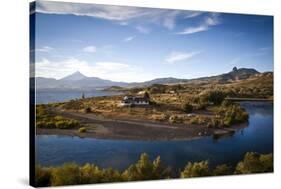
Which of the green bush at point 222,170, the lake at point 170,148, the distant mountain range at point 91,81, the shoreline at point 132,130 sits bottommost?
the green bush at point 222,170

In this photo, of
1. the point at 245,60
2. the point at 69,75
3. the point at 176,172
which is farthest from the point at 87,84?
the point at 245,60

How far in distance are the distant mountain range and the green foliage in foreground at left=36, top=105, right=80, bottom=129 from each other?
32cm

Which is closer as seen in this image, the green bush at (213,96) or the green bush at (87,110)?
the green bush at (87,110)

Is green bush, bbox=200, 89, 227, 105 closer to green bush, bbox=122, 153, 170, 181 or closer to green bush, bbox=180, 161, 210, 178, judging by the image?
green bush, bbox=180, 161, 210, 178

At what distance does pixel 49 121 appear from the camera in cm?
761

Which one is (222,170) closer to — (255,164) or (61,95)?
(255,164)

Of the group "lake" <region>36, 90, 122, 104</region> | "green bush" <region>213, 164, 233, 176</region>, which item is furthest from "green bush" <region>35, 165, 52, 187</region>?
"green bush" <region>213, 164, 233, 176</region>

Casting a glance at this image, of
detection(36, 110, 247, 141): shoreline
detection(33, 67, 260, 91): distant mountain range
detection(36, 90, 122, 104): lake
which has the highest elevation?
detection(33, 67, 260, 91): distant mountain range

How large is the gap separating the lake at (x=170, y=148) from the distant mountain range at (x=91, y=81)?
0.54 m

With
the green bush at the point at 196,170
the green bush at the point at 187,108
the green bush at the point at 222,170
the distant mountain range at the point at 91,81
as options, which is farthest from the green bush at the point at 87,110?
the green bush at the point at 222,170

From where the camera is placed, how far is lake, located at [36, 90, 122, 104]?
7.57 meters

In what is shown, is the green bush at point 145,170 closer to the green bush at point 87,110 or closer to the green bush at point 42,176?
the green bush at point 87,110

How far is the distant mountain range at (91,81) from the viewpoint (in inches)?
300

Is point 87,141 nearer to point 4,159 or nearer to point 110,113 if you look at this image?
point 110,113
